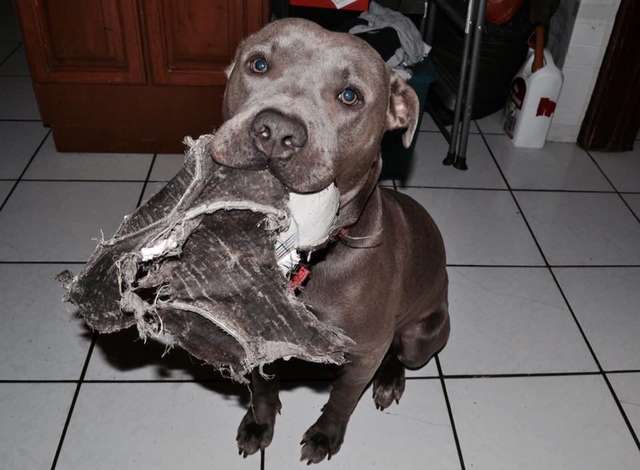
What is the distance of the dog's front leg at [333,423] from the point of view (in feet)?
5.35

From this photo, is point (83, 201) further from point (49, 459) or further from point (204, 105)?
point (49, 459)

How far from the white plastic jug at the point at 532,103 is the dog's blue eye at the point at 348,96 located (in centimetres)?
214

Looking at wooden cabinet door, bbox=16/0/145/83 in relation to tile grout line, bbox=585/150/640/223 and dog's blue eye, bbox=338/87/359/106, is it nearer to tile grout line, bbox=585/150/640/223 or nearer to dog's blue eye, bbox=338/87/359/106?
dog's blue eye, bbox=338/87/359/106

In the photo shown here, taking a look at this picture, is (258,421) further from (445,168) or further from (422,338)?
(445,168)

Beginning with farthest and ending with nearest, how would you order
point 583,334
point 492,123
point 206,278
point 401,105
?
1. point 492,123
2. point 583,334
3. point 401,105
4. point 206,278

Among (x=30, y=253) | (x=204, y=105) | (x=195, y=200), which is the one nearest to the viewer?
(x=195, y=200)

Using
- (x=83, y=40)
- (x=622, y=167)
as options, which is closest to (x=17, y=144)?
(x=83, y=40)

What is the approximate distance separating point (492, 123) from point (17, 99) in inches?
110

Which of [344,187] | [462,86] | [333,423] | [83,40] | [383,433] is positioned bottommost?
[383,433]

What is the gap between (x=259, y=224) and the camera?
3.20ft

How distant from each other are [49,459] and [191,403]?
423 mm

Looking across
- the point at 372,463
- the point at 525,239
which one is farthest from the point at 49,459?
the point at 525,239

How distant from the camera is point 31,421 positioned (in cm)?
175

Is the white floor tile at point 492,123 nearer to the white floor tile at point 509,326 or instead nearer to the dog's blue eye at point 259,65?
the white floor tile at point 509,326
